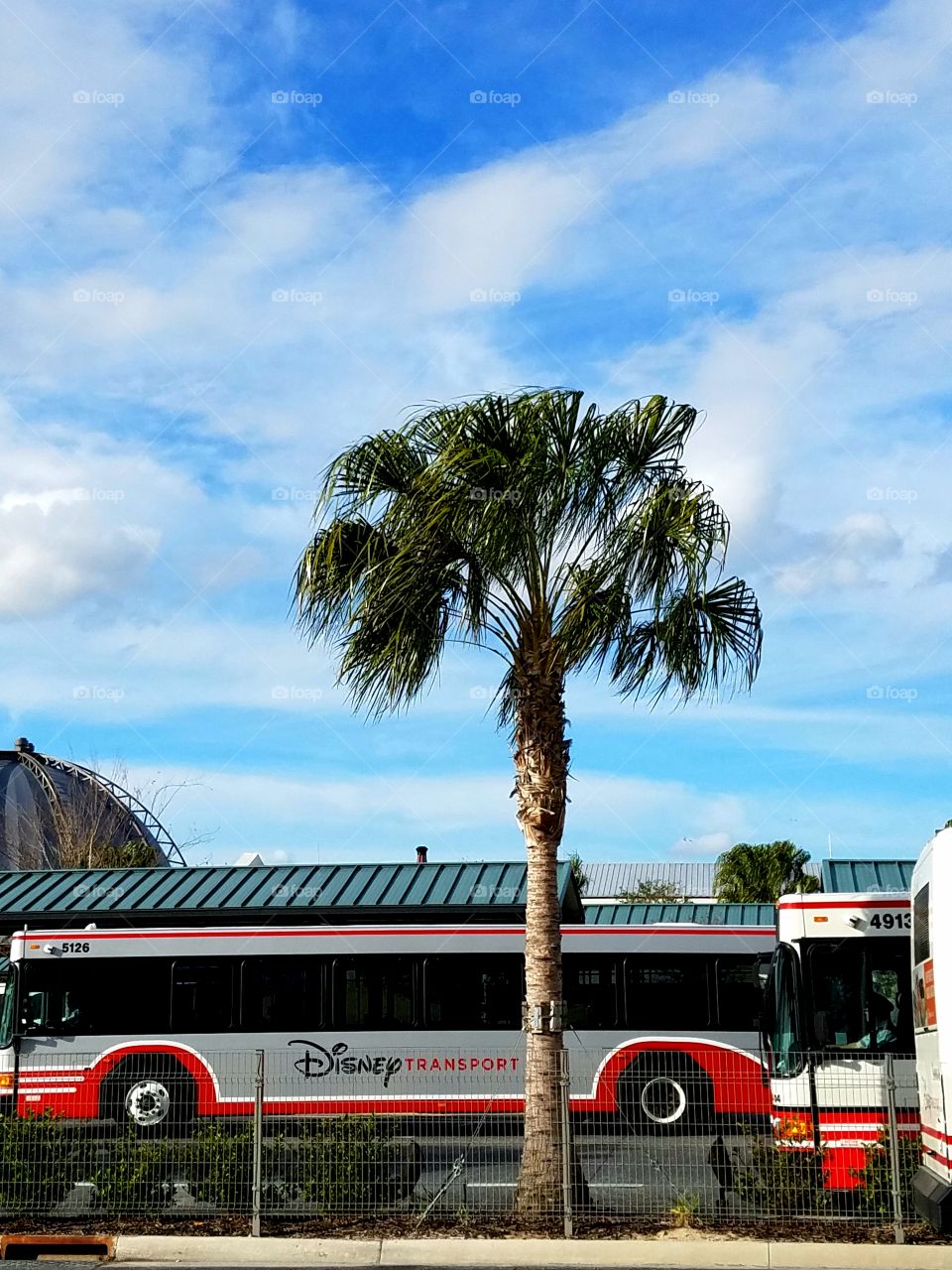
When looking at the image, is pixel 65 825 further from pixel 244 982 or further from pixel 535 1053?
pixel 535 1053

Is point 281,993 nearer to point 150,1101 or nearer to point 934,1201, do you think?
point 150,1101

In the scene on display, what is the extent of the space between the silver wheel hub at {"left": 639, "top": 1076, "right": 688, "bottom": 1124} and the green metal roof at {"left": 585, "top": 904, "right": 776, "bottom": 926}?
486 inches

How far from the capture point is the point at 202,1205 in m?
12.7

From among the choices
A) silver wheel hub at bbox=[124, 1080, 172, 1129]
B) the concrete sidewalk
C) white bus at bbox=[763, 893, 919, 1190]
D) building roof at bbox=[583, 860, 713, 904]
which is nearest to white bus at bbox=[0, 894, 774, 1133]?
silver wheel hub at bbox=[124, 1080, 172, 1129]

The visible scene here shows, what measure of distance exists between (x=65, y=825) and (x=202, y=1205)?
39329 mm

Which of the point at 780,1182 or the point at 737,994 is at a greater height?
the point at 737,994

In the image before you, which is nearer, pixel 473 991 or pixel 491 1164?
pixel 491 1164

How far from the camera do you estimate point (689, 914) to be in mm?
33094

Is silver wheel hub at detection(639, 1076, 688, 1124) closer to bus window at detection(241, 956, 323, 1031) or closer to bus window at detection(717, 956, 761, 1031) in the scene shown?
bus window at detection(717, 956, 761, 1031)

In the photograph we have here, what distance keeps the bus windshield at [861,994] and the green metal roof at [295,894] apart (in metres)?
8.83

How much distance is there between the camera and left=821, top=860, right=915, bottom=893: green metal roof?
1090 inches

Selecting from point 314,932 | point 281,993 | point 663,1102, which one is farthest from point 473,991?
point 663,1102

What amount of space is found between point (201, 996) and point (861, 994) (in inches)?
467

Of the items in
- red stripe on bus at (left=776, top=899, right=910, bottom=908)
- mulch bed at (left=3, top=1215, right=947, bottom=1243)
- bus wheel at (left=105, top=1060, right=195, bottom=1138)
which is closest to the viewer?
mulch bed at (left=3, top=1215, right=947, bottom=1243)
